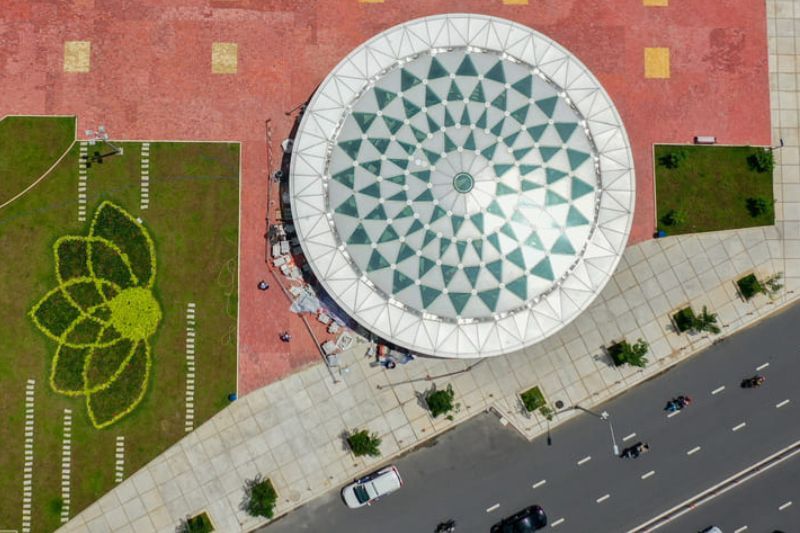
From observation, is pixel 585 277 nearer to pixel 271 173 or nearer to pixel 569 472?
pixel 569 472

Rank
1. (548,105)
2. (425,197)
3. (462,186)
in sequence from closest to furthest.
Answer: (462,186)
(425,197)
(548,105)

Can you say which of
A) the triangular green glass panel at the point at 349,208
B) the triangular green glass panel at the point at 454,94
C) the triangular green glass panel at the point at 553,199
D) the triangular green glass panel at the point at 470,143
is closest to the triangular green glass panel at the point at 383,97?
the triangular green glass panel at the point at 454,94

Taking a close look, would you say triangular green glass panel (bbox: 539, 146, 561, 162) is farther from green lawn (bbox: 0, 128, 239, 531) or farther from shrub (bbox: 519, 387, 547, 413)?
green lawn (bbox: 0, 128, 239, 531)

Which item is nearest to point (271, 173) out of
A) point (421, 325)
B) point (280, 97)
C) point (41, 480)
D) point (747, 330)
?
point (280, 97)

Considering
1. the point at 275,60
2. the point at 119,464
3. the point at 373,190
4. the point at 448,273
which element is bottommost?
the point at 119,464

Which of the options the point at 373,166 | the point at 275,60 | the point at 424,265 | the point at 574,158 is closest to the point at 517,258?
the point at 424,265

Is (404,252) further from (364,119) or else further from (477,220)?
(364,119)
